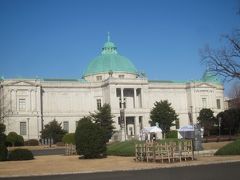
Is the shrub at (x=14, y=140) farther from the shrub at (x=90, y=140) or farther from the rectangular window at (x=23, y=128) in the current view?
the shrub at (x=90, y=140)

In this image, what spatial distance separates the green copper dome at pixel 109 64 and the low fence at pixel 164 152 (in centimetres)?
8862

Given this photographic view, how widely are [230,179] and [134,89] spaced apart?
99.4m

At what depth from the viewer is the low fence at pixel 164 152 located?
28344mm

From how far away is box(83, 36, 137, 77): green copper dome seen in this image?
121 m

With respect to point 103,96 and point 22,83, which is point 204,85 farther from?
point 22,83

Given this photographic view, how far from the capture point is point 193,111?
124750 millimetres

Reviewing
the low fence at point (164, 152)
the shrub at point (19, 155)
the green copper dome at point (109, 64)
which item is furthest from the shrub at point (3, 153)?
the green copper dome at point (109, 64)

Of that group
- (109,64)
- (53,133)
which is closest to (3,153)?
(53,133)

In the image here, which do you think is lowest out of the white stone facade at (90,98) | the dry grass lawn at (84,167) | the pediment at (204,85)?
the dry grass lawn at (84,167)

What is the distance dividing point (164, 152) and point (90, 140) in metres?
8.45

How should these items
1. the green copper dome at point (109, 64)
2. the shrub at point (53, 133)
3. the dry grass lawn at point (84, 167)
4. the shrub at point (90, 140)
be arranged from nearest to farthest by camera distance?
the dry grass lawn at point (84, 167) → the shrub at point (90, 140) → the shrub at point (53, 133) → the green copper dome at point (109, 64)

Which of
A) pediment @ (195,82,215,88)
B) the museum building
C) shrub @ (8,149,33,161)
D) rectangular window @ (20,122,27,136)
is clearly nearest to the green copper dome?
the museum building

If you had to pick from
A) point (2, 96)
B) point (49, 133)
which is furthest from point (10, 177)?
point (2, 96)

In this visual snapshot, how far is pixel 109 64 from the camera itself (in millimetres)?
121312
